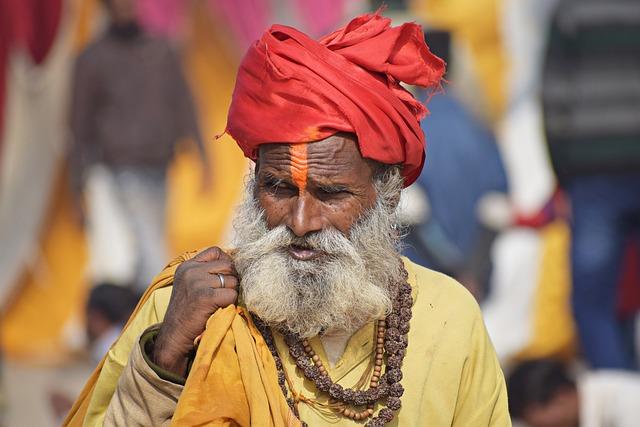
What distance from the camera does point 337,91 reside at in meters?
3.56

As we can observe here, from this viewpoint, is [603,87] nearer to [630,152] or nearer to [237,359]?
[630,152]

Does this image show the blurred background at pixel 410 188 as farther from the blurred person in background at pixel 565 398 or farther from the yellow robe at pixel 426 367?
the yellow robe at pixel 426 367

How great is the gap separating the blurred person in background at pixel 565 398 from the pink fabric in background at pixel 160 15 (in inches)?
203

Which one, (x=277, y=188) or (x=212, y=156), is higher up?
(x=277, y=188)

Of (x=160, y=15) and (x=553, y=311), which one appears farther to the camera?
(x=160, y=15)

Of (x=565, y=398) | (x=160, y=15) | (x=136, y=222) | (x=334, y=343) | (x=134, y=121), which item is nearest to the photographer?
(x=334, y=343)

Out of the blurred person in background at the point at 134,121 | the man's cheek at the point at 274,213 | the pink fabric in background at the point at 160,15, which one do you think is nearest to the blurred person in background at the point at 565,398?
the man's cheek at the point at 274,213

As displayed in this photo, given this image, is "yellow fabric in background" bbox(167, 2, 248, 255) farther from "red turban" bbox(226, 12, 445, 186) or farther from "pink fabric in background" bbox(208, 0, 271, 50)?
"red turban" bbox(226, 12, 445, 186)

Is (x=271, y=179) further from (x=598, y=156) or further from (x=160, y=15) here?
(x=160, y=15)

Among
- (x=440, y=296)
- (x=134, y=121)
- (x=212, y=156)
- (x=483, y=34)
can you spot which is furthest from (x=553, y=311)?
(x=440, y=296)

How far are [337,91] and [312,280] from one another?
16.8 inches

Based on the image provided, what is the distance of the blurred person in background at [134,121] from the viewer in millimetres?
9234

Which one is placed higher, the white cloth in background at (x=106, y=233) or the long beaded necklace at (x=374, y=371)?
the long beaded necklace at (x=374, y=371)

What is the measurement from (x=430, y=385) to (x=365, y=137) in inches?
22.5
